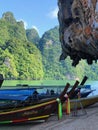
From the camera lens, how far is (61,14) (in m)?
20.4

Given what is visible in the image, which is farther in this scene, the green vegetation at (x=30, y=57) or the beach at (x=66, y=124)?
the green vegetation at (x=30, y=57)

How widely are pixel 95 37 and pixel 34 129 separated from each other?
5.05m

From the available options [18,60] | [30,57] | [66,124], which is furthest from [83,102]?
[30,57]

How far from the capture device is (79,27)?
18219 mm

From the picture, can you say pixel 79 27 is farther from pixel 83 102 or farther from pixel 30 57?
pixel 30 57

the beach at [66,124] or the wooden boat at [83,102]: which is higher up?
the wooden boat at [83,102]

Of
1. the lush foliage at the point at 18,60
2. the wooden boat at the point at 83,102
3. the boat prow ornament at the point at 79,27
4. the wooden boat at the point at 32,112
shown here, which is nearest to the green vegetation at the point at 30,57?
the lush foliage at the point at 18,60

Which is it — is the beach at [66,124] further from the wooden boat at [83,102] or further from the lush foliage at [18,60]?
the lush foliage at [18,60]

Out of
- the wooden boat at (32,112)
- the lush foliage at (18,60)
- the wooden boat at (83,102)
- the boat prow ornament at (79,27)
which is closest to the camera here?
the wooden boat at (32,112)

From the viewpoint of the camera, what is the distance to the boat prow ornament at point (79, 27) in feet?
51.9

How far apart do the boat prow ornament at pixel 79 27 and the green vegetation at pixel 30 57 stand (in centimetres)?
6801

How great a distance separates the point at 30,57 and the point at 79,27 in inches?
3328

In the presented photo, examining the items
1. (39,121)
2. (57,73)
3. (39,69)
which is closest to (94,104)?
(39,121)

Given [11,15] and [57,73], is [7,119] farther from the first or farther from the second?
[11,15]
